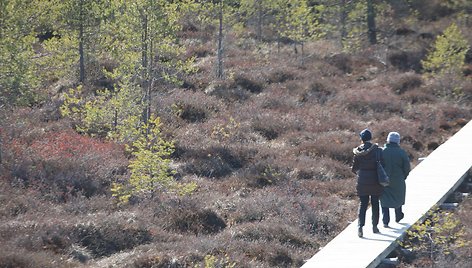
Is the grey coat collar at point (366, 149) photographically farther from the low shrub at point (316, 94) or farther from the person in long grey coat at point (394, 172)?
the low shrub at point (316, 94)

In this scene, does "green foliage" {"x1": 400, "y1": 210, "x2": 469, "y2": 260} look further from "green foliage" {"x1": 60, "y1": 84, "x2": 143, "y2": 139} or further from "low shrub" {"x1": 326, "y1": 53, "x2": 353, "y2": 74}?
"low shrub" {"x1": 326, "y1": 53, "x2": 353, "y2": 74}

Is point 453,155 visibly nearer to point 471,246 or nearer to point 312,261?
point 471,246

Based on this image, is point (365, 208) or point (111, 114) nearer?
point (365, 208)

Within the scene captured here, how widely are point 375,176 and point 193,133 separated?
352 inches

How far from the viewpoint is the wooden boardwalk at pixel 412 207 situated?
1086cm

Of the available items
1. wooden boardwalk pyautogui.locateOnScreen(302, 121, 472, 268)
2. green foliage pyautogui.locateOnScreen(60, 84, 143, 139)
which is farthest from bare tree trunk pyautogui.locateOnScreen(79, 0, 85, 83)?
wooden boardwalk pyautogui.locateOnScreen(302, 121, 472, 268)

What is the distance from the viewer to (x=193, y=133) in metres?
19.8

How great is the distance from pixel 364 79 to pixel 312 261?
19629 millimetres

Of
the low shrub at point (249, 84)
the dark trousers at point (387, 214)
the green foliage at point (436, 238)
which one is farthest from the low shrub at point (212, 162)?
the low shrub at point (249, 84)

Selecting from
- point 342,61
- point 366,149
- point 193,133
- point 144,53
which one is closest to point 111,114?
point 144,53

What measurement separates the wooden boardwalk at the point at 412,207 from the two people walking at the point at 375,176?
1.02 feet

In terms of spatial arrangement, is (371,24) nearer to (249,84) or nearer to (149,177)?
(249,84)

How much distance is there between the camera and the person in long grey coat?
1204 centimetres

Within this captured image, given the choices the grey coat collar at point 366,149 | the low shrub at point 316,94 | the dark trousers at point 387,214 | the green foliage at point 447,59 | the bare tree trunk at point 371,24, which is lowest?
the dark trousers at point 387,214
